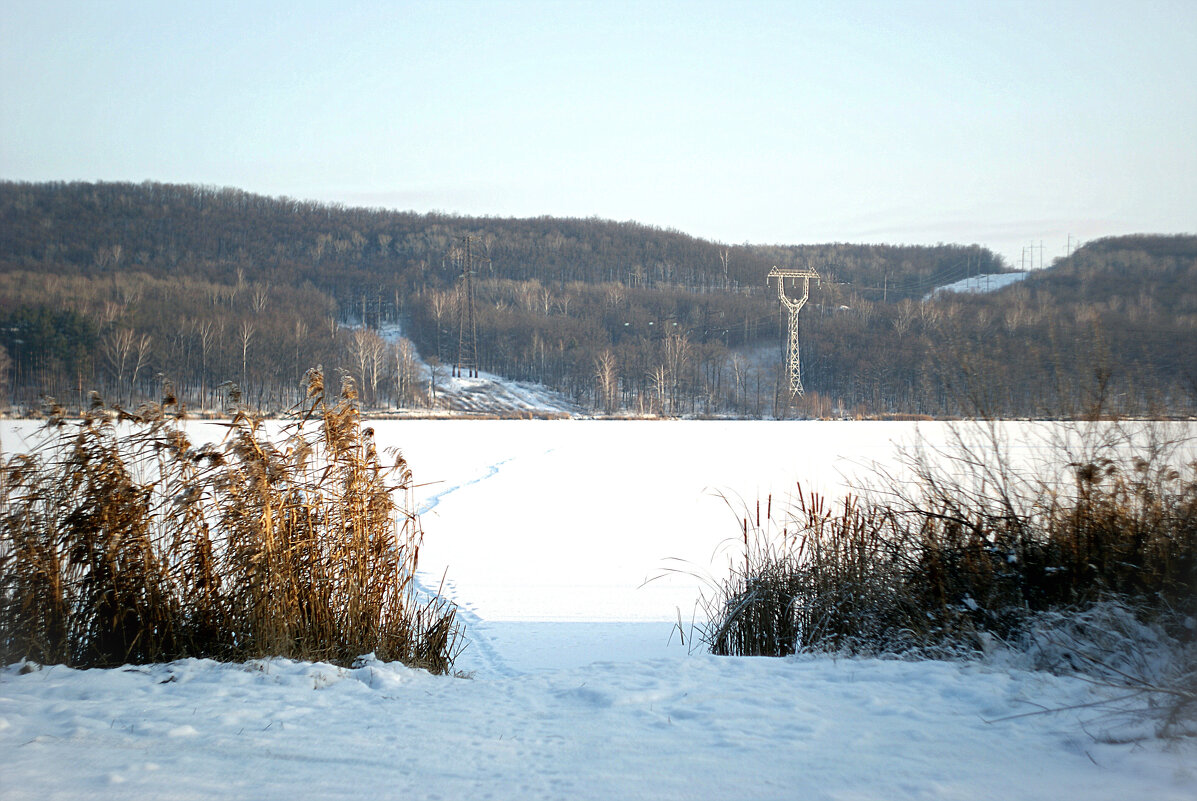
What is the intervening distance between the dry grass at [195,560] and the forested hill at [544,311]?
0.67 metres

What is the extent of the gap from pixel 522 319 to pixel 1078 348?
337ft

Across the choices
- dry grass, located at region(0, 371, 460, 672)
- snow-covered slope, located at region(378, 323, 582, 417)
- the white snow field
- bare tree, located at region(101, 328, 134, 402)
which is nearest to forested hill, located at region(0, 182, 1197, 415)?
bare tree, located at region(101, 328, 134, 402)

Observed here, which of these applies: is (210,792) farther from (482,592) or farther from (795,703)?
(482,592)

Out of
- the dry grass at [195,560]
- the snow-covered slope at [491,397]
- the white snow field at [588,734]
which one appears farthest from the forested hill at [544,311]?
the snow-covered slope at [491,397]

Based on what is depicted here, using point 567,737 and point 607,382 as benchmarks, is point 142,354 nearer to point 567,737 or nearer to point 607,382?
point 567,737

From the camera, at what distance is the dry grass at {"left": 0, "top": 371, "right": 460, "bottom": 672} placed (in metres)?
4.32

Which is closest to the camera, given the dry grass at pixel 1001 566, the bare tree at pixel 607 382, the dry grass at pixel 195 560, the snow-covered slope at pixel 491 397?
the dry grass at pixel 1001 566

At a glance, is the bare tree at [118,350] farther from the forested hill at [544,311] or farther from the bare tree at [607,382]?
the bare tree at [607,382]

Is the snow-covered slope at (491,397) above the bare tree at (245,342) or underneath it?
underneath

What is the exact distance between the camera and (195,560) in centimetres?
459

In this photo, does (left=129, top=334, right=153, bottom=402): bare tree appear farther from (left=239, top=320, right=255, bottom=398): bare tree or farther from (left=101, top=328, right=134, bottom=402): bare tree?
(left=239, top=320, right=255, bottom=398): bare tree

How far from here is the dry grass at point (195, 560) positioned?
4316 mm

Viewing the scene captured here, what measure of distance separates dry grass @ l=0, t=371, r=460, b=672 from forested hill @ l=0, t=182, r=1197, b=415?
2.20ft

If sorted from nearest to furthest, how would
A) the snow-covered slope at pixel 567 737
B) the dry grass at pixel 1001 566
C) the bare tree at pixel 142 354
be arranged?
the snow-covered slope at pixel 567 737, the dry grass at pixel 1001 566, the bare tree at pixel 142 354
